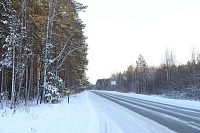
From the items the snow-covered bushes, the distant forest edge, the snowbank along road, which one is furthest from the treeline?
the distant forest edge

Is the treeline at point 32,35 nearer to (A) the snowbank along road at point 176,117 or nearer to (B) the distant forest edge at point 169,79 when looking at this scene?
(A) the snowbank along road at point 176,117

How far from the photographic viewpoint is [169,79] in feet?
178

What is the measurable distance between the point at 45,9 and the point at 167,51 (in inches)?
2295

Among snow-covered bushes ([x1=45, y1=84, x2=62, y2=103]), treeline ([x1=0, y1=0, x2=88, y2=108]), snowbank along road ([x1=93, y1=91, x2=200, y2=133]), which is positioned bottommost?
snowbank along road ([x1=93, y1=91, x2=200, y2=133])

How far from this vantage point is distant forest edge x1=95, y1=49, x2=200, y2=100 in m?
35.8

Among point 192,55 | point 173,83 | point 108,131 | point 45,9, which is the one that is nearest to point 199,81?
point 173,83

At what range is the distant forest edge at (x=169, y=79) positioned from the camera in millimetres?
35844

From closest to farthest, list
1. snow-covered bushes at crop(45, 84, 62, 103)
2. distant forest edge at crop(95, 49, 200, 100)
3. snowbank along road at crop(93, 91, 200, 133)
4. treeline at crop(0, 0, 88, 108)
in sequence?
1. snowbank along road at crop(93, 91, 200, 133)
2. treeline at crop(0, 0, 88, 108)
3. snow-covered bushes at crop(45, 84, 62, 103)
4. distant forest edge at crop(95, 49, 200, 100)

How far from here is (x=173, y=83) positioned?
1724 inches

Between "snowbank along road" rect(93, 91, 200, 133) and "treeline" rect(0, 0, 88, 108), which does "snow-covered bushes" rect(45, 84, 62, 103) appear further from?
"snowbank along road" rect(93, 91, 200, 133)

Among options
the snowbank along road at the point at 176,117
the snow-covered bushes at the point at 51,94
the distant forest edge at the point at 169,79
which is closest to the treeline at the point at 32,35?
the snow-covered bushes at the point at 51,94

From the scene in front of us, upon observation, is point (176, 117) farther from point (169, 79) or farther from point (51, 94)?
point (169, 79)

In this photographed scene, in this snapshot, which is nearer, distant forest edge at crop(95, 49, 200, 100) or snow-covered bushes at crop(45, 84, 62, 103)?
snow-covered bushes at crop(45, 84, 62, 103)

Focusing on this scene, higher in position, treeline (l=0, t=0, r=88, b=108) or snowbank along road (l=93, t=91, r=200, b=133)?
treeline (l=0, t=0, r=88, b=108)
